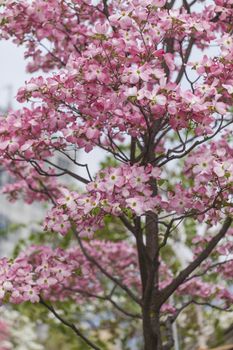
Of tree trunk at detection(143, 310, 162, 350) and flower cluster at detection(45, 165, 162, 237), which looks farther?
tree trunk at detection(143, 310, 162, 350)

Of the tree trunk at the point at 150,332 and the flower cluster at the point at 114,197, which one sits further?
the tree trunk at the point at 150,332

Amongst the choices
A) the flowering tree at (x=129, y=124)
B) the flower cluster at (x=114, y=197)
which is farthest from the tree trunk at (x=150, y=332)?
the flower cluster at (x=114, y=197)

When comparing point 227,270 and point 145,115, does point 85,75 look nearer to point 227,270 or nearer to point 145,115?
point 145,115

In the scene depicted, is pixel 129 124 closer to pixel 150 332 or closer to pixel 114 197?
pixel 114 197

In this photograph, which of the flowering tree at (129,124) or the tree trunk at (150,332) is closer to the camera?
the flowering tree at (129,124)

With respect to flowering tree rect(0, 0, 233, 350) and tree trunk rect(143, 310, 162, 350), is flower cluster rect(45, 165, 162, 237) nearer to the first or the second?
flowering tree rect(0, 0, 233, 350)

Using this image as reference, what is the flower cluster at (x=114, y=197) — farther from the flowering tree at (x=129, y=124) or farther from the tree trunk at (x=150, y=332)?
the tree trunk at (x=150, y=332)

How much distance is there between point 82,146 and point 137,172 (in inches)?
17.5

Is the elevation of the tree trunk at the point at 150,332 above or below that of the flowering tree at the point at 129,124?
below

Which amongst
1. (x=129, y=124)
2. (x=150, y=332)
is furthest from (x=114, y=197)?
(x=150, y=332)

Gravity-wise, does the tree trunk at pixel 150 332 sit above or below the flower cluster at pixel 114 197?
below

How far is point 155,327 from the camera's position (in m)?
4.31

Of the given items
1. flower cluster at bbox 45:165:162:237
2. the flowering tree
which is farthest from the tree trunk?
flower cluster at bbox 45:165:162:237

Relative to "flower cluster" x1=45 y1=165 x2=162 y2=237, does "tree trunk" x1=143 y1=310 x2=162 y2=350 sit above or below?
below
